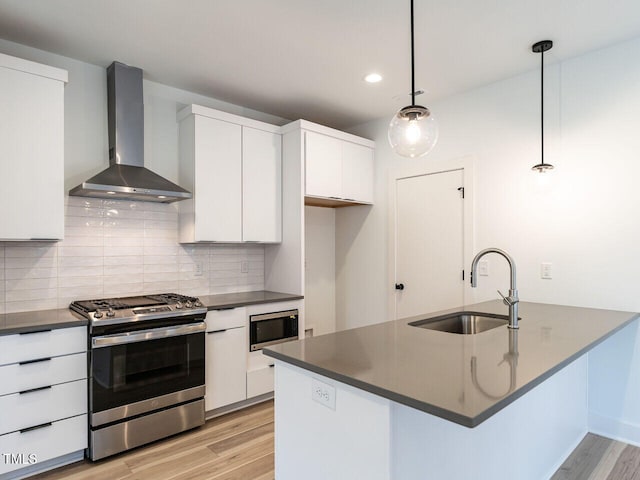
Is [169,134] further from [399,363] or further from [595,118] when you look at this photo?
[595,118]

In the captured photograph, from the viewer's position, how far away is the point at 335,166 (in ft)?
12.5

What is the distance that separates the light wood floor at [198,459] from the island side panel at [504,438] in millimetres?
1244

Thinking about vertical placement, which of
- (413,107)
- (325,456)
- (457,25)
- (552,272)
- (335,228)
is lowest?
(325,456)

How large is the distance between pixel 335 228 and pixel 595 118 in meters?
2.61

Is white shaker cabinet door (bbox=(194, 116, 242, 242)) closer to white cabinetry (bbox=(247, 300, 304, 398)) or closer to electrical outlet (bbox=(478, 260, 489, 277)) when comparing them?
white cabinetry (bbox=(247, 300, 304, 398))

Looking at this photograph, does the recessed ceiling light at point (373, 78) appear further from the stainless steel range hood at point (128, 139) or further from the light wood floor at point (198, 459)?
the light wood floor at point (198, 459)

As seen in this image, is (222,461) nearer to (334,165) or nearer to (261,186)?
(261,186)

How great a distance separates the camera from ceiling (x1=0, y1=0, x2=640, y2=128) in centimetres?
223

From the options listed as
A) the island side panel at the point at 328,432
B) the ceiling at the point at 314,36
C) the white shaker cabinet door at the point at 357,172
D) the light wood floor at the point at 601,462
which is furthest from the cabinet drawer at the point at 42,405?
the light wood floor at the point at 601,462

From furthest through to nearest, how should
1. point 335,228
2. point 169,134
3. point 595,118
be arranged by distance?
1. point 335,228
2. point 169,134
3. point 595,118

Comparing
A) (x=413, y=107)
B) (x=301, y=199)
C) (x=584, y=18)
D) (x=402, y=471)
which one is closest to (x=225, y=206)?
(x=301, y=199)

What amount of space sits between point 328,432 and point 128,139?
2.57 meters

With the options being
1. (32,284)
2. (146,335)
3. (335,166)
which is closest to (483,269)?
(335,166)

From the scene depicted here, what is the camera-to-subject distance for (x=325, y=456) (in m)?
1.44
